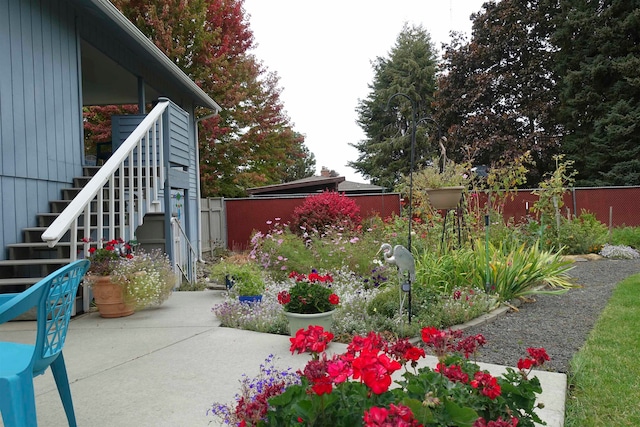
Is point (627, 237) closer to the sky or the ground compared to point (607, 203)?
closer to the ground

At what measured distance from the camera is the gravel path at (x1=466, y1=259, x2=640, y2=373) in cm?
328

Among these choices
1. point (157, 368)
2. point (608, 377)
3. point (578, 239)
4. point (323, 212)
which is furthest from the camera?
point (323, 212)

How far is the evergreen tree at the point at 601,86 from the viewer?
50.2 feet

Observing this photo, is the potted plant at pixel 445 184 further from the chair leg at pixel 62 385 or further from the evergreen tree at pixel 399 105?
the evergreen tree at pixel 399 105

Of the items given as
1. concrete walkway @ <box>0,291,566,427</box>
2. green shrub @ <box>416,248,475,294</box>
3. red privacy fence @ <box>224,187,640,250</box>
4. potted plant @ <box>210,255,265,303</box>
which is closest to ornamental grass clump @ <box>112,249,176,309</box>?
concrete walkway @ <box>0,291,566,427</box>

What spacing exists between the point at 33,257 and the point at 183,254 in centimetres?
304

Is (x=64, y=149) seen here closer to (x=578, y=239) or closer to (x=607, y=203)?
(x=578, y=239)

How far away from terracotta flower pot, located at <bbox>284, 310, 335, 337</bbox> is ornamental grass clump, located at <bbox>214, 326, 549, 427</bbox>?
185 cm

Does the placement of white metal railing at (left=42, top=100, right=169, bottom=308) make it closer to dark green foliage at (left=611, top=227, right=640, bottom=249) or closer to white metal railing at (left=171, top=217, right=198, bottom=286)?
white metal railing at (left=171, top=217, right=198, bottom=286)

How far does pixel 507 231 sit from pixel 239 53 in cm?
1115

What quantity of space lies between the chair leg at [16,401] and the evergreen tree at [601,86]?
1780 centimetres

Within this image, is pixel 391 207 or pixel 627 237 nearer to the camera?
pixel 627 237

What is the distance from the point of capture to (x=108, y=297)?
445cm

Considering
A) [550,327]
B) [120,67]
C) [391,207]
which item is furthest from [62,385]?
[391,207]
